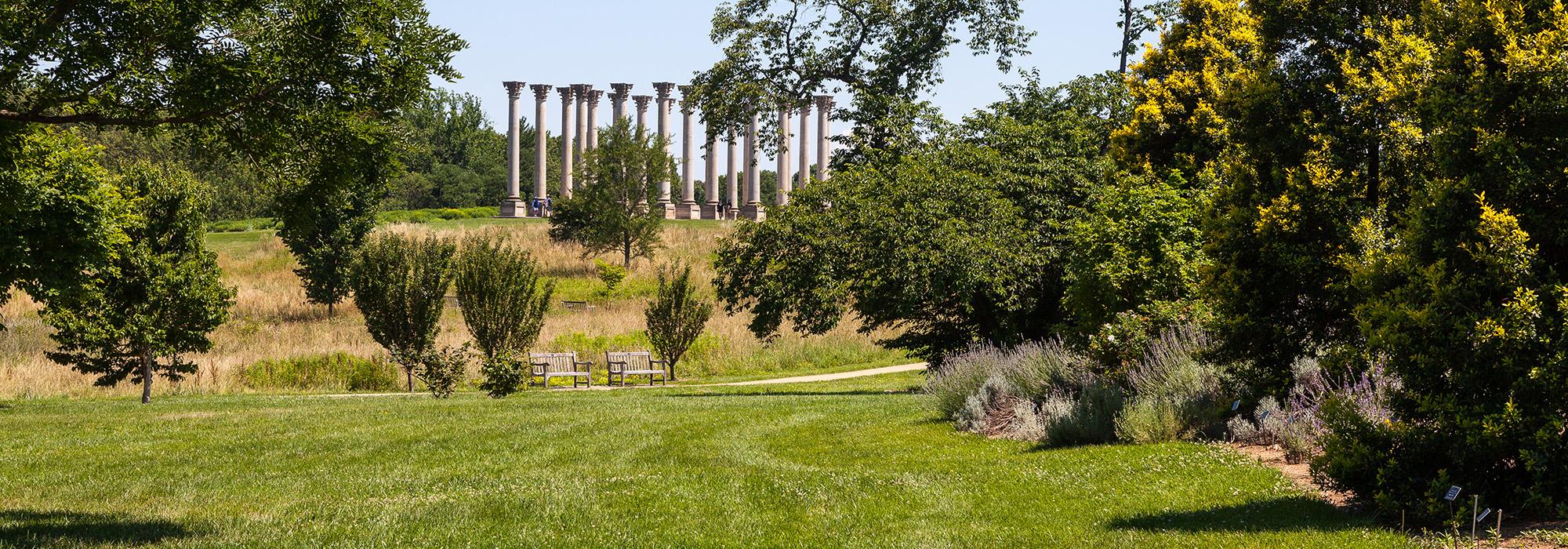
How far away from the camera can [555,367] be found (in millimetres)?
31641

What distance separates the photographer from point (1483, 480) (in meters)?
7.79

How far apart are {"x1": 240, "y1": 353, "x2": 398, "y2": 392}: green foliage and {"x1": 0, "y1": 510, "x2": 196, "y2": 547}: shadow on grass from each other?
2169 centimetres

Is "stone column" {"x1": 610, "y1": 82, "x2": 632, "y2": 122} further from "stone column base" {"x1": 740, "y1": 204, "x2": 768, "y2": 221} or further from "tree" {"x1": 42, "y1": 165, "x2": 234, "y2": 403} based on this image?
"tree" {"x1": 42, "y1": 165, "x2": 234, "y2": 403}

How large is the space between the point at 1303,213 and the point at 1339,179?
37 cm

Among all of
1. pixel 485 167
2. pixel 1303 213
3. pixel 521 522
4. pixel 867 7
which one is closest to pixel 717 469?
pixel 521 522

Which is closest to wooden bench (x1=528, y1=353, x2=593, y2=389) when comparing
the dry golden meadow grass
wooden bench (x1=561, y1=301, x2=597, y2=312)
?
the dry golden meadow grass

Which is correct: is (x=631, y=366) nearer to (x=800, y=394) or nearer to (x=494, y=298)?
(x=494, y=298)

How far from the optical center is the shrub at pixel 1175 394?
1192 centimetres

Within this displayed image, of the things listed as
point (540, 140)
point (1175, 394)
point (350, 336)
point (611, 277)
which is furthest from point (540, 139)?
point (1175, 394)

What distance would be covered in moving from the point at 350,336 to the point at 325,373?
7.64m

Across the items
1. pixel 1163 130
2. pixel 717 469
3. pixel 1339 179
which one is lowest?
pixel 717 469

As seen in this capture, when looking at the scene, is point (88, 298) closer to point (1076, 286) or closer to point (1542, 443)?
point (1076, 286)

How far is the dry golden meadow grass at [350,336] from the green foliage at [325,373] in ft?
1.67

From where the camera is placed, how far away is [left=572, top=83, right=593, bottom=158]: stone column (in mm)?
82500
